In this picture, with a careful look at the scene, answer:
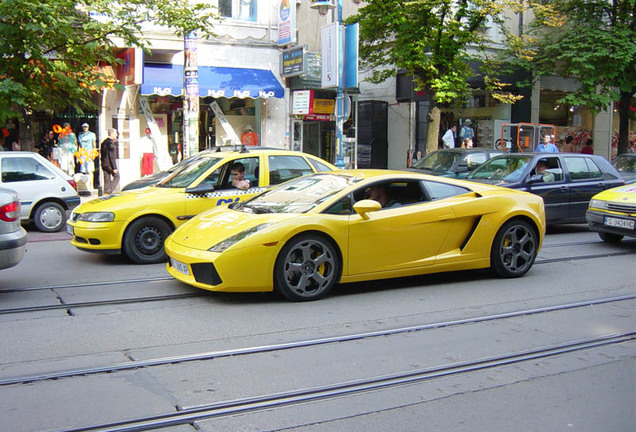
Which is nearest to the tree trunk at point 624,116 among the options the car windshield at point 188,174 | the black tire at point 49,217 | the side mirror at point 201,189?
the car windshield at point 188,174

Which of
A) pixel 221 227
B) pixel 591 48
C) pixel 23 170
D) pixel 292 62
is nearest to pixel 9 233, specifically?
pixel 221 227

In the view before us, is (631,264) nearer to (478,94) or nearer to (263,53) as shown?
(263,53)

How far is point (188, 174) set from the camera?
9828mm

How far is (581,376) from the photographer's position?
4.80 metres

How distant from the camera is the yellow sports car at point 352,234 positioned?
656 cm

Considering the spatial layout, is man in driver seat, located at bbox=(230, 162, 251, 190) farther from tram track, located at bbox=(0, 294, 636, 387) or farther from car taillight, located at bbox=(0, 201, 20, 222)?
tram track, located at bbox=(0, 294, 636, 387)

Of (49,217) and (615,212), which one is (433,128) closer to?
(615,212)

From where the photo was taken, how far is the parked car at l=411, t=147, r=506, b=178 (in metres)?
15.5

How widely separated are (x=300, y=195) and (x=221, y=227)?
104 cm

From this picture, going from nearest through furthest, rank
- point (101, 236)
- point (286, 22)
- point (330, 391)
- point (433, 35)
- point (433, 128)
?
point (330, 391)
point (101, 236)
point (433, 35)
point (433, 128)
point (286, 22)

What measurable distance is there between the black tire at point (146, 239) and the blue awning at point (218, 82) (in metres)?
10.5

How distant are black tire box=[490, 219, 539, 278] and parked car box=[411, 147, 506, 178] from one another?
277 inches

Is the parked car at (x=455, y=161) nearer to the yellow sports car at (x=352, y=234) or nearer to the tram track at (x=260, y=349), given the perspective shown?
the yellow sports car at (x=352, y=234)

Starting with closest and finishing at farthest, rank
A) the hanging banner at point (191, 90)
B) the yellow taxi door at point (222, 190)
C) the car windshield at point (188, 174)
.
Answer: the yellow taxi door at point (222, 190), the car windshield at point (188, 174), the hanging banner at point (191, 90)
